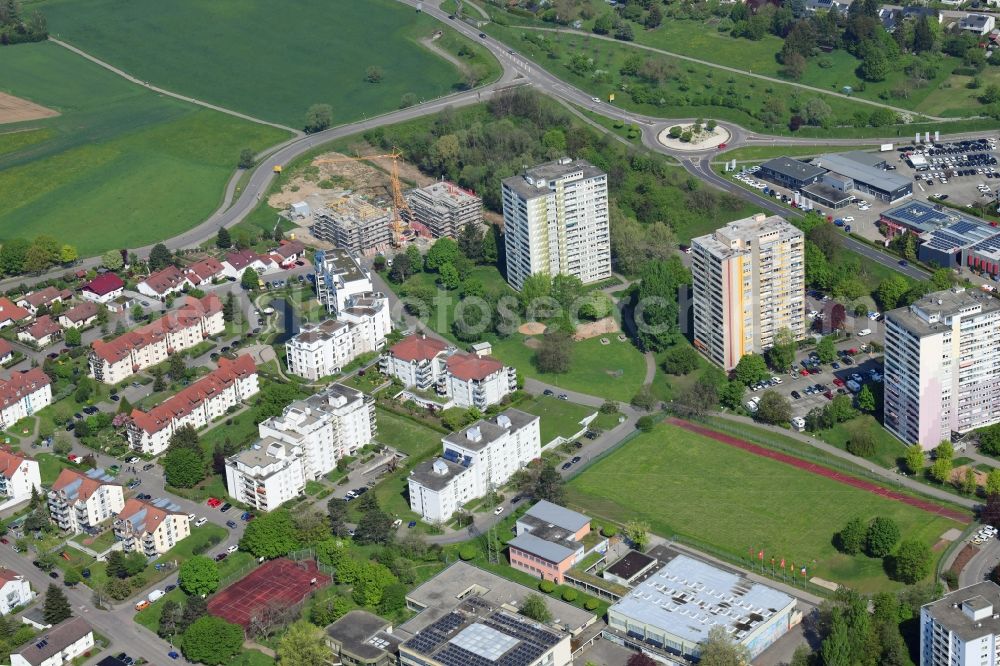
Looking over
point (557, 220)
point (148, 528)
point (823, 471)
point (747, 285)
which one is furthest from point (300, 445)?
point (747, 285)

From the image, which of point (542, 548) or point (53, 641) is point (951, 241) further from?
point (53, 641)

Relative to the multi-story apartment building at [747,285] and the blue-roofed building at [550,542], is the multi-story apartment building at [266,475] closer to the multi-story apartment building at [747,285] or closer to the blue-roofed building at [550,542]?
the blue-roofed building at [550,542]

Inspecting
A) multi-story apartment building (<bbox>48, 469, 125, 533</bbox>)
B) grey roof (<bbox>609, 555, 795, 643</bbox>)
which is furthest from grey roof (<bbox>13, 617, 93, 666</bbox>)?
grey roof (<bbox>609, 555, 795, 643</bbox>)

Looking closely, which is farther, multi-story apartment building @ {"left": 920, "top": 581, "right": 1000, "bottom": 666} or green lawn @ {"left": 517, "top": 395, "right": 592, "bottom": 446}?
green lawn @ {"left": 517, "top": 395, "right": 592, "bottom": 446}

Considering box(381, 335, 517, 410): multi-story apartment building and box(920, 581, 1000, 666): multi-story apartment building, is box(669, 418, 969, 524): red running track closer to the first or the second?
box(381, 335, 517, 410): multi-story apartment building

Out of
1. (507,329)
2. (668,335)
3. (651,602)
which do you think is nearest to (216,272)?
(507,329)

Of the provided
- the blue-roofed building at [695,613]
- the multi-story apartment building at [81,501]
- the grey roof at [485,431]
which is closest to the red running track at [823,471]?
the grey roof at [485,431]

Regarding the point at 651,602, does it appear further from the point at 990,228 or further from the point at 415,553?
the point at 990,228
